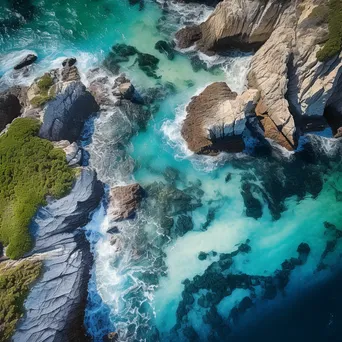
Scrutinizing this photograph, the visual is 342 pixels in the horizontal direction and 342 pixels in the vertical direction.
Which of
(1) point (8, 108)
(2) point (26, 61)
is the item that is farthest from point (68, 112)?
(2) point (26, 61)

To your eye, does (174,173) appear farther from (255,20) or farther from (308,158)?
(255,20)

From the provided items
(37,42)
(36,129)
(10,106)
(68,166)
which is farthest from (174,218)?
(37,42)

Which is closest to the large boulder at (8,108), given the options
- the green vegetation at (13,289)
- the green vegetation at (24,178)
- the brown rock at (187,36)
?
the green vegetation at (24,178)

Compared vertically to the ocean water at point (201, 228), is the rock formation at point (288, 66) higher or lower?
higher

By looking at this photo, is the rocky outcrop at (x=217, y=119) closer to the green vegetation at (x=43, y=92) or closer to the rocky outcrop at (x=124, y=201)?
the rocky outcrop at (x=124, y=201)

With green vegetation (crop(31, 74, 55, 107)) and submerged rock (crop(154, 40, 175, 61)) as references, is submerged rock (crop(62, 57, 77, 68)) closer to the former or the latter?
green vegetation (crop(31, 74, 55, 107))

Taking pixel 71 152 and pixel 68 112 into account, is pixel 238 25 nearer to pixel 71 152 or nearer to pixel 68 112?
pixel 68 112
